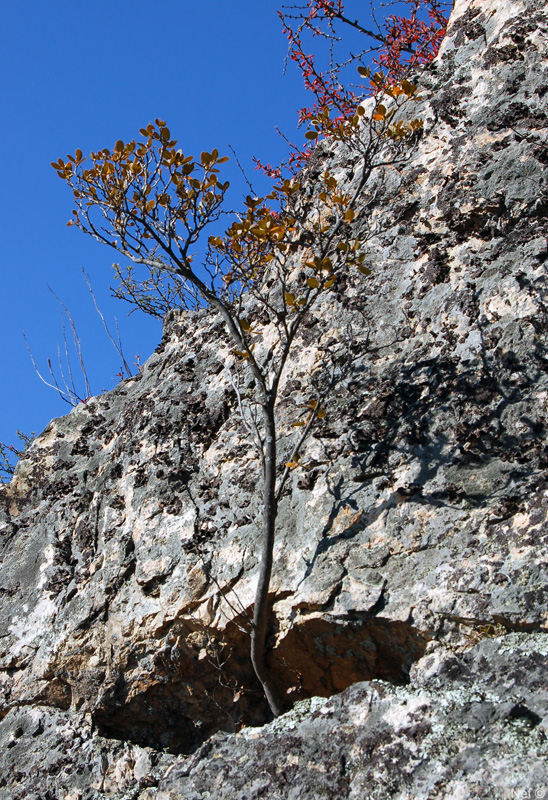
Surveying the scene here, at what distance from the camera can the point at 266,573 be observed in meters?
3.23

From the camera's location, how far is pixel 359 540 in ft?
10.9

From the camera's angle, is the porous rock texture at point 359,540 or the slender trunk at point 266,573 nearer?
the porous rock texture at point 359,540

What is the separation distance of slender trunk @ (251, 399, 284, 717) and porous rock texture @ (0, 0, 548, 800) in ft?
0.32

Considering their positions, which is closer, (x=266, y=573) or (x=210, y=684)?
(x=266, y=573)

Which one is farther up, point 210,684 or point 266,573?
point 266,573

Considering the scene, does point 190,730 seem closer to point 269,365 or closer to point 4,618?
point 4,618

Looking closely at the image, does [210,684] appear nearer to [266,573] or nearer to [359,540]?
[266,573]

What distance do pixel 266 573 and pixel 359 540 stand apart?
49 cm

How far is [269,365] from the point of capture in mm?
4418

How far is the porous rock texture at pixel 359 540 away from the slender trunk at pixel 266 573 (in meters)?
0.10

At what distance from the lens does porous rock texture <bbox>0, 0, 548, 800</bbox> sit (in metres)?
2.71

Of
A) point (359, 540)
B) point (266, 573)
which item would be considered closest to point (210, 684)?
point (266, 573)

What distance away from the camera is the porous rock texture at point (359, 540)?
2.71 m

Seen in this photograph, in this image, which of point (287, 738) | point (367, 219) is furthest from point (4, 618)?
point (367, 219)
